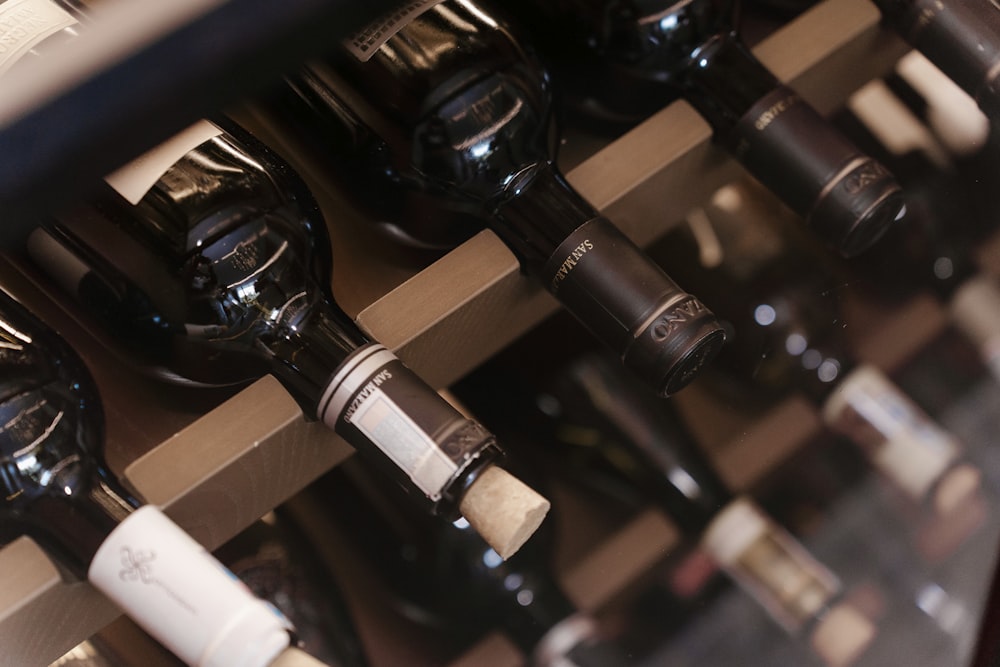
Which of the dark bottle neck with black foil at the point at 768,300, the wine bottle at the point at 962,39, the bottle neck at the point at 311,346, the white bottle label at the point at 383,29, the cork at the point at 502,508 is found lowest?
the dark bottle neck with black foil at the point at 768,300

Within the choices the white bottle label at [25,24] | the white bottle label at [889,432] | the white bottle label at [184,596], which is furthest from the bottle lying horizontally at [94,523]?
the white bottle label at [889,432]

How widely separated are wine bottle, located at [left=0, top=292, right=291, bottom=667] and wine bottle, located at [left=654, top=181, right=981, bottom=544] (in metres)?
0.36

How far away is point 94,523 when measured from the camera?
1.52 ft

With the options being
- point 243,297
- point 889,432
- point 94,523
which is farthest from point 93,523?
point 889,432

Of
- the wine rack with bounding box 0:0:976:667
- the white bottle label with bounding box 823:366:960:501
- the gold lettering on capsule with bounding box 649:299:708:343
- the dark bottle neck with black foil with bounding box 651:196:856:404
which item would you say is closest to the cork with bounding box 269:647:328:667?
the wine rack with bounding box 0:0:976:667

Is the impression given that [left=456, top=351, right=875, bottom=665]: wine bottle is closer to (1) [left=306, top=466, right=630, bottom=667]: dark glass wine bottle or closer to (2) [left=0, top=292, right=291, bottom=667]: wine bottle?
(1) [left=306, top=466, right=630, bottom=667]: dark glass wine bottle

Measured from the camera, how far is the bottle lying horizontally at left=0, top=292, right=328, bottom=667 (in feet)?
1.27

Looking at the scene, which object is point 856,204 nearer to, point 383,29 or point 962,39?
point 962,39

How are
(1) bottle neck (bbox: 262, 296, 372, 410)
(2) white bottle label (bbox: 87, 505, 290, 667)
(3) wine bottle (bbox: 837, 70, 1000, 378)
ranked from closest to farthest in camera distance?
1. (2) white bottle label (bbox: 87, 505, 290, 667)
2. (1) bottle neck (bbox: 262, 296, 372, 410)
3. (3) wine bottle (bbox: 837, 70, 1000, 378)

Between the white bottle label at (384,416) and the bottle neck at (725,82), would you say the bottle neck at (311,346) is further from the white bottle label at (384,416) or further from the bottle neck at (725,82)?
the bottle neck at (725,82)

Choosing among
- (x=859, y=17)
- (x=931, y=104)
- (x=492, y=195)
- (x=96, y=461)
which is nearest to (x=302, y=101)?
(x=492, y=195)

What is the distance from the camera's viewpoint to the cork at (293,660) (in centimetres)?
39

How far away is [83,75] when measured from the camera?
8.7 inches

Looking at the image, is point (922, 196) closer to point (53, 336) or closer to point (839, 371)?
point (839, 371)
